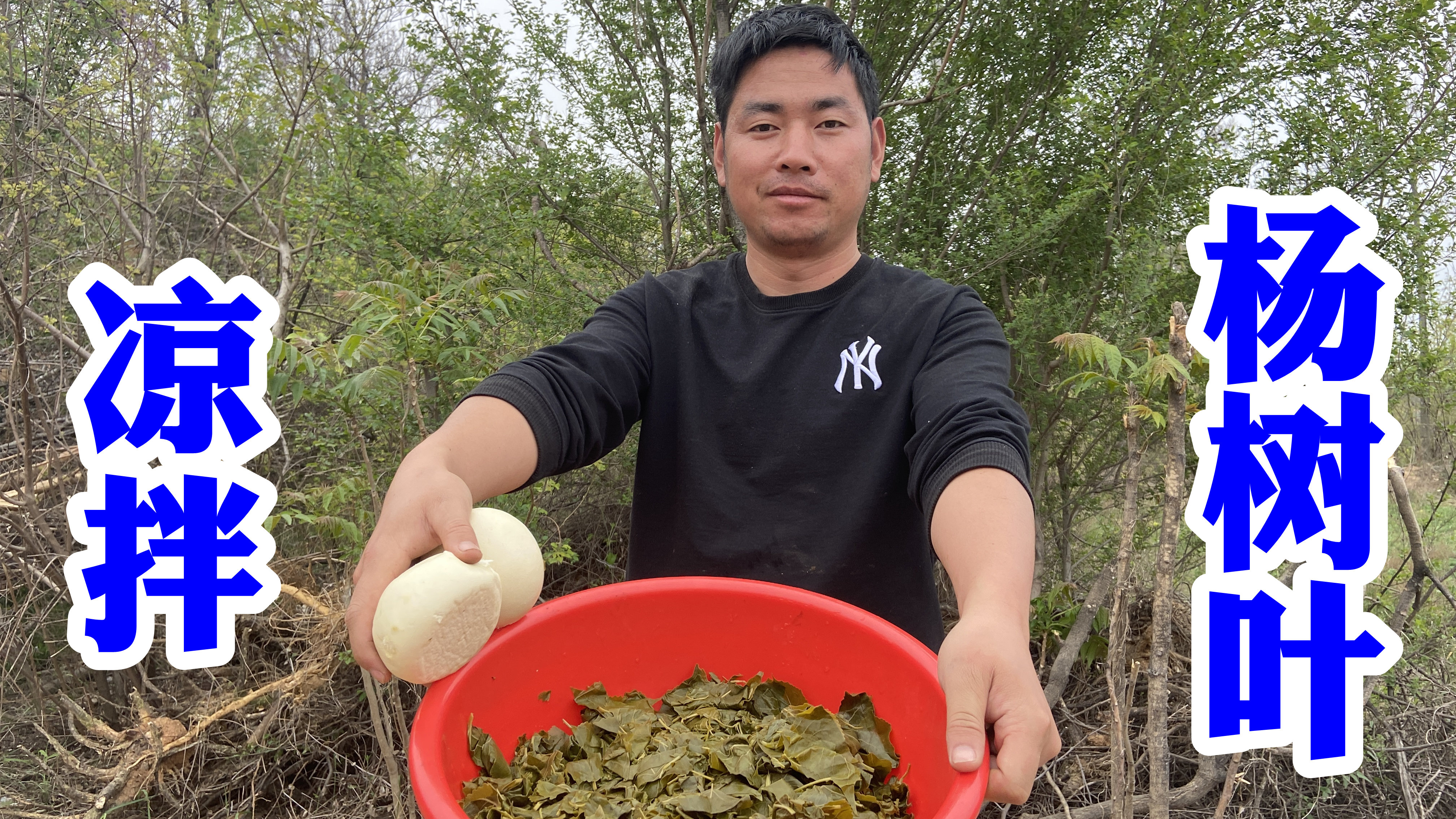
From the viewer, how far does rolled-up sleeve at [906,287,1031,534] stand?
1.15 meters

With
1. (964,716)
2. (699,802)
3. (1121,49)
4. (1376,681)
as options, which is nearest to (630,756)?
(699,802)

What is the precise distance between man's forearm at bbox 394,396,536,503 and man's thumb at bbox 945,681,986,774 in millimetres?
692

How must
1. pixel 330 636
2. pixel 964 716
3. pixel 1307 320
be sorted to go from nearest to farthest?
pixel 964 716 < pixel 1307 320 < pixel 330 636

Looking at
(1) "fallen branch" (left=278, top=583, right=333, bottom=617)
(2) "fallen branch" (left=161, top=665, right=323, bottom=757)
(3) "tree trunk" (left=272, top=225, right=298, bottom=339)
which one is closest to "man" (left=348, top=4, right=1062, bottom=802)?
(1) "fallen branch" (left=278, top=583, right=333, bottom=617)

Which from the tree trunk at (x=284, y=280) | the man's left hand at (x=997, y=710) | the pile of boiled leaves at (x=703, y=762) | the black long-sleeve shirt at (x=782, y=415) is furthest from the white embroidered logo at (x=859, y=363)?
the tree trunk at (x=284, y=280)

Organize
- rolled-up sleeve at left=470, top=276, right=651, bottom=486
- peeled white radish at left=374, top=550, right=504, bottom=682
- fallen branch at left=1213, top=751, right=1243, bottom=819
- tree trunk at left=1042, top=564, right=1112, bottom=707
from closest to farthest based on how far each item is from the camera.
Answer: peeled white radish at left=374, top=550, right=504, bottom=682
rolled-up sleeve at left=470, top=276, right=651, bottom=486
fallen branch at left=1213, top=751, right=1243, bottom=819
tree trunk at left=1042, top=564, right=1112, bottom=707

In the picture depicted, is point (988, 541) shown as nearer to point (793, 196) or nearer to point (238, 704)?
point (793, 196)

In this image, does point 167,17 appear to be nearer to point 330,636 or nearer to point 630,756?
point 330,636

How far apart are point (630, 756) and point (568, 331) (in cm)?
207

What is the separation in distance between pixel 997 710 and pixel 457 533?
64cm

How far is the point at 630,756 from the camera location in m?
1.10

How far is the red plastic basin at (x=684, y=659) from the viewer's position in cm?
105

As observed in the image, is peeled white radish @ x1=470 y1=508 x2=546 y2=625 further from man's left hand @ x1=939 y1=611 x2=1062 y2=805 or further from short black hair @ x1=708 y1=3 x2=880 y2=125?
short black hair @ x1=708 y1=3 x2=880 y2=125

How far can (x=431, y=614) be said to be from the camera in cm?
96
